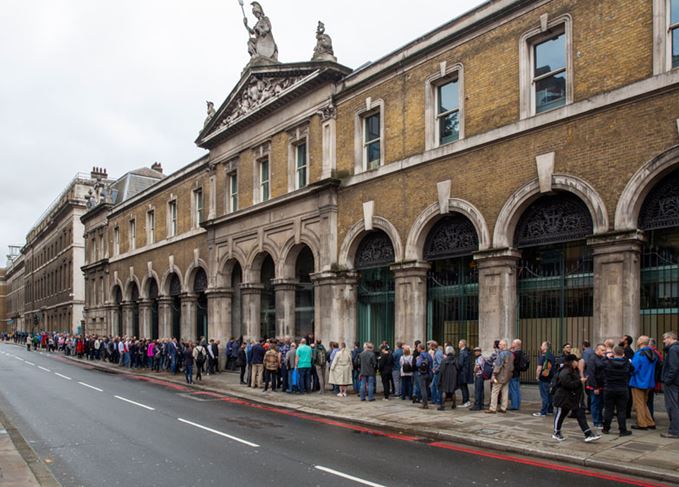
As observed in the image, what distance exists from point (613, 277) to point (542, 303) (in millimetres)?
2580

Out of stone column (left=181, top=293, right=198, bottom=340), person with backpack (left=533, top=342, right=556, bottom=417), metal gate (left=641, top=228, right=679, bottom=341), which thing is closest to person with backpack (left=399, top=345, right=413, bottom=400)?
person with backpack (left=533, top=342, right=556, bottom=417)

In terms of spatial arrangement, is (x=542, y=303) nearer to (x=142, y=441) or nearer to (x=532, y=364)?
(x=532, y=364)

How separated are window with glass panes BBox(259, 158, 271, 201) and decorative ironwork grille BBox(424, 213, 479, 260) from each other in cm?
925

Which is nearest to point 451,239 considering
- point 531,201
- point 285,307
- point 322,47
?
point 531,201

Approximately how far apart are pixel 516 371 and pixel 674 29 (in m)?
7.53

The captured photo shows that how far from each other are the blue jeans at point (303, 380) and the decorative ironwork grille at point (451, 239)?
4.81 m

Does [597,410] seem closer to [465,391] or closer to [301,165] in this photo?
[465,391]

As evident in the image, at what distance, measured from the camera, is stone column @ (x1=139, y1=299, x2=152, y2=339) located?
3625 centimetres

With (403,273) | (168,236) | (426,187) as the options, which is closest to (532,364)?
(403,273)

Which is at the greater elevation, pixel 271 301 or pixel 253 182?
pixel 253 182

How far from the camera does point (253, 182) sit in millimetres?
25578

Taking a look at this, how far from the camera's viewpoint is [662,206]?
12.6 m

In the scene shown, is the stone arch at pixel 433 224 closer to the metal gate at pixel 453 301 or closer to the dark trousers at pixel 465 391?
the metal gate at pixel 453 301

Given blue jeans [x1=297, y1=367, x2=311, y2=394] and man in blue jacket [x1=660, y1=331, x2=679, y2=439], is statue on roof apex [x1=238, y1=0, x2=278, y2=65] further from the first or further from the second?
man in blue jacket [x1=660, y1=331, x2=679, y2=439]
